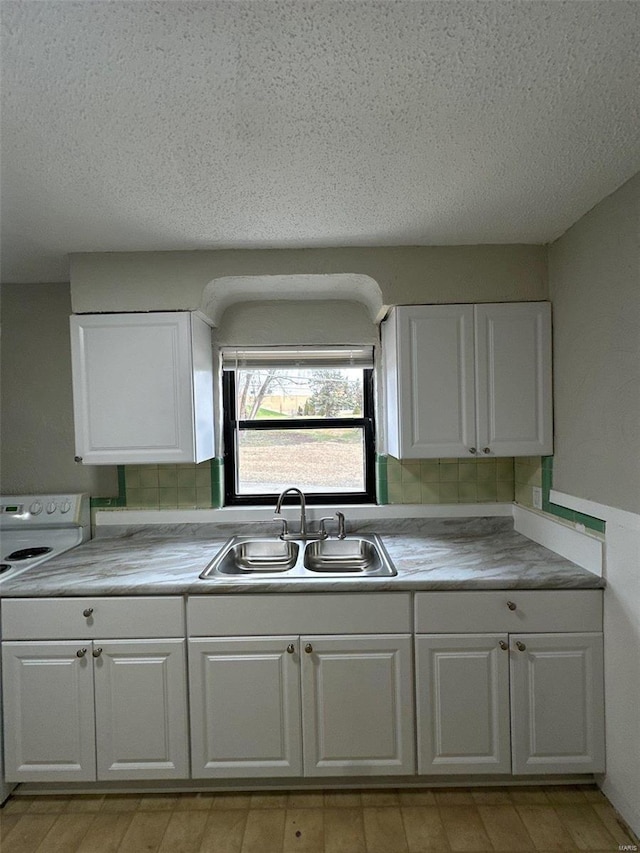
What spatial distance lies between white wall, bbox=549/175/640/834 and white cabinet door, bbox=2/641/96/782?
2005 millimetres

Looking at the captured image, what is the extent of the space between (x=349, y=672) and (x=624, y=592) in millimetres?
1063

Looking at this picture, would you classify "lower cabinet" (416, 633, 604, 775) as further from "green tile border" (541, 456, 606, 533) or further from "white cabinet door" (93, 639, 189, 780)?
"white cabinet door" (93, 639, 189, 780)

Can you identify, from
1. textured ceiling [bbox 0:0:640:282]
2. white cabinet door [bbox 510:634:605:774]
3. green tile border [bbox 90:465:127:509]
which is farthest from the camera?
green tile border [bbox 90:465:127:509]

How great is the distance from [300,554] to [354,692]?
64 cm

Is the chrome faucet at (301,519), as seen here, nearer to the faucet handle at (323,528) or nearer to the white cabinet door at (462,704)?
the faucet handle at (323,528)

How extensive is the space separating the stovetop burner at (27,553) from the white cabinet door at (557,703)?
85.3 inches

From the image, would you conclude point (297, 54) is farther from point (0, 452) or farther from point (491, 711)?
point (0, 452)

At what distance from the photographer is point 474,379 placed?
223cm

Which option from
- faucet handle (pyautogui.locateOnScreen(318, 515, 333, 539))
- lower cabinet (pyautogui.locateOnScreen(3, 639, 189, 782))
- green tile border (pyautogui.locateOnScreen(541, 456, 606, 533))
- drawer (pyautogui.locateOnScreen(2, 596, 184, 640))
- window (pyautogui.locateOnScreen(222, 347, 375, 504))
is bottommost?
lower cabinet (pyautogui.locateOnScreen(3, 639, 189, 782))

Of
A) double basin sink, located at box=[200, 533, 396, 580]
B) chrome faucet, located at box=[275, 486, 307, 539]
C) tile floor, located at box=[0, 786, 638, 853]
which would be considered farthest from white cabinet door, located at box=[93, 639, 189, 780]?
chrome faucet, located at box=[275, 486, 307, 539]

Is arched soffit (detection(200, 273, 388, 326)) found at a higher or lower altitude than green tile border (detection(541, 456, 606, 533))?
higher

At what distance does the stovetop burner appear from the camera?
2.25m

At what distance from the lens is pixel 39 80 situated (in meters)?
1.13

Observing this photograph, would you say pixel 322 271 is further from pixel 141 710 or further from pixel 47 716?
pixel 47 716
